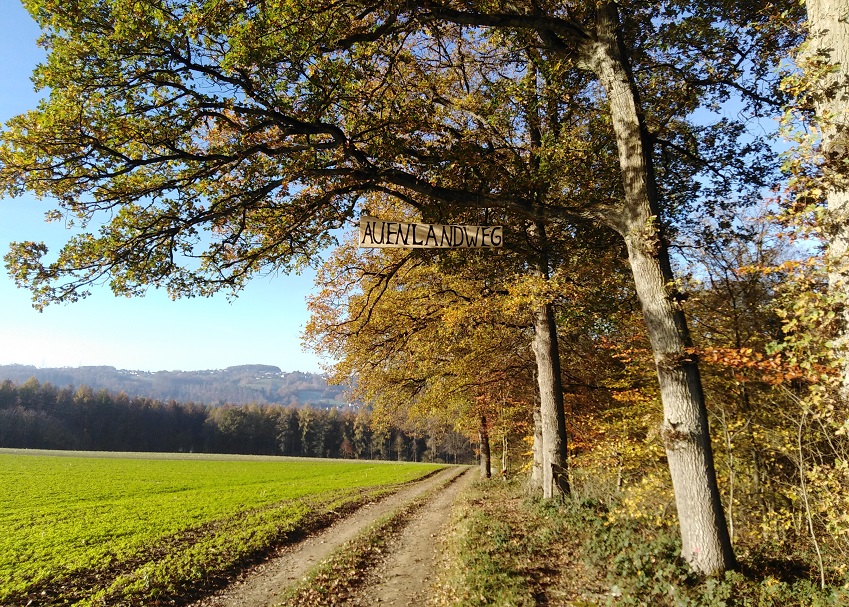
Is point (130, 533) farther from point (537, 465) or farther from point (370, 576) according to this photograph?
point (537, 465)

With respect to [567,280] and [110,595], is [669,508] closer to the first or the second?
[567,280]

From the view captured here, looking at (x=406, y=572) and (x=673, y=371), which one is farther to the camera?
(x=406, y=572)

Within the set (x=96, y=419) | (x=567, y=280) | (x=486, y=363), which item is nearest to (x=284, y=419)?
(x=96, y=419)

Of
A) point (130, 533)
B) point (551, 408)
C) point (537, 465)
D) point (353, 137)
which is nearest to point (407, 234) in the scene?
point (353, 137)

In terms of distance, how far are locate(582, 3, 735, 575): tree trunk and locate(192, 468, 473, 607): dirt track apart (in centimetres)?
441

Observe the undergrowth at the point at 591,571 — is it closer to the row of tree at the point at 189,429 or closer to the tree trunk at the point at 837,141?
the tree trunk at the point at 837,141

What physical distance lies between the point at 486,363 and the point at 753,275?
9.54 metres

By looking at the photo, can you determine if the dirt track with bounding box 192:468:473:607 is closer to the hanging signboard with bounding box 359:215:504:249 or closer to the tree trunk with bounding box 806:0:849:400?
the hanging signboard with bounding box 359:215:504:249

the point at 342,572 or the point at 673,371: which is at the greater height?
the point at 673,371

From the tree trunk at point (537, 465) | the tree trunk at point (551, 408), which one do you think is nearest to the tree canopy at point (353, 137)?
the tree trunk at point (551, 408)

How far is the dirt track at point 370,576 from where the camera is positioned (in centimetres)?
745

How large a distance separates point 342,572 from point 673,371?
23.5 ft

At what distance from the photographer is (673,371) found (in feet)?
15.5

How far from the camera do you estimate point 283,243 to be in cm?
723
